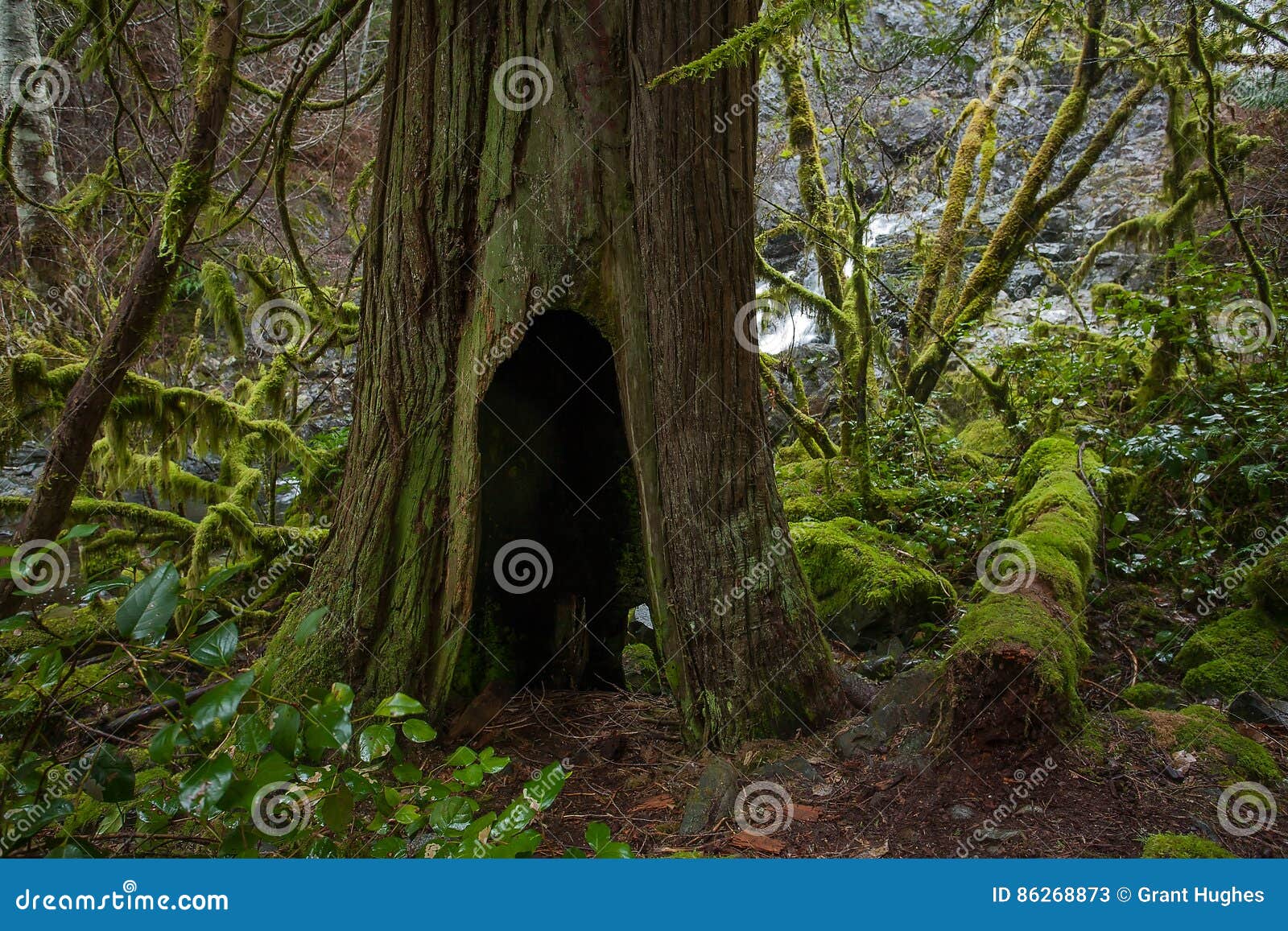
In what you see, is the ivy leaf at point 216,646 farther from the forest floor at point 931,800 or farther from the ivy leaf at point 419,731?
the forest floor at point 931,800

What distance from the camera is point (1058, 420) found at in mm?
5484

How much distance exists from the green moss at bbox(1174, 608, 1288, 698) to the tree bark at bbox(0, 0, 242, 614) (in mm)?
4795

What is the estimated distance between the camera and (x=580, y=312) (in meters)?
2.80

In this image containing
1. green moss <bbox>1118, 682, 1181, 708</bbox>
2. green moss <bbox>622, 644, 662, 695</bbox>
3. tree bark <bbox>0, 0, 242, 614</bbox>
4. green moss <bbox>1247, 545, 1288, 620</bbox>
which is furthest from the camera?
green moss <bbox>622, 644, 662, 695</bbox>

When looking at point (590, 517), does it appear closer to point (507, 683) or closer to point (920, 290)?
point (507, 683)

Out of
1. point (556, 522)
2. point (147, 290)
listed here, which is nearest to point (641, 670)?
point (556, 522)

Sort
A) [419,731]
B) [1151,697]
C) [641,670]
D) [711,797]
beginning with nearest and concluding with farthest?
[419,731], [711,797], [1151,697], [641,670]

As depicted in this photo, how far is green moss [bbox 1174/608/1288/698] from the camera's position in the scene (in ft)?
9.94

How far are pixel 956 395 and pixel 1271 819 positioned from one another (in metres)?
6.15

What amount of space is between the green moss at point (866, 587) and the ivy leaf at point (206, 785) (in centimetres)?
277

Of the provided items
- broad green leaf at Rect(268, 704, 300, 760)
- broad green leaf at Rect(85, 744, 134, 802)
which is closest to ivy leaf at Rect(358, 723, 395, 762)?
broad green leaf at Rect(268, 704, 300, 760)

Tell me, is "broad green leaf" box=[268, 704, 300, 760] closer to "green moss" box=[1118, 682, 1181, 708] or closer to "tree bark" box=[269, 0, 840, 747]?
"tree bark" box=[269, 0, 840, 747]

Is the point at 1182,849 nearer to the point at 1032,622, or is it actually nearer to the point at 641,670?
the point at 1032,622

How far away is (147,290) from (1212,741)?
14.9ft
